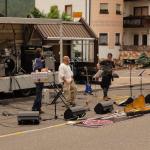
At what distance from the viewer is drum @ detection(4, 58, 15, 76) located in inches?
919

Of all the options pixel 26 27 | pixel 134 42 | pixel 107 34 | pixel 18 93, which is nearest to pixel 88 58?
pixel 26 27

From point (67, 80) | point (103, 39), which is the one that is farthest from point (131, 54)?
point (67, 80)

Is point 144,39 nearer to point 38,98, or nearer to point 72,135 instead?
point 38,98

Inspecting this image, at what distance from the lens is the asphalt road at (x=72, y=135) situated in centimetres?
1191

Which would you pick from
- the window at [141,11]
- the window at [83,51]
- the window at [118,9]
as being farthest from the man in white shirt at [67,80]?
the window at [141,11]

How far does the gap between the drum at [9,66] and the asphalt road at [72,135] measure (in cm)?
607

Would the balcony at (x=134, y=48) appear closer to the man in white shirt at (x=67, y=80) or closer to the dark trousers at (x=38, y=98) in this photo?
the man in white shirt at (x=67, y=80)

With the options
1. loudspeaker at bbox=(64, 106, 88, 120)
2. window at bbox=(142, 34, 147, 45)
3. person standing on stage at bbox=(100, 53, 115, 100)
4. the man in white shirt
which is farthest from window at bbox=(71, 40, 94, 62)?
window at bbox=(142, 34, 147, 45)

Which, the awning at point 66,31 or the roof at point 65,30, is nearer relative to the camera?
the roof at point 65,30

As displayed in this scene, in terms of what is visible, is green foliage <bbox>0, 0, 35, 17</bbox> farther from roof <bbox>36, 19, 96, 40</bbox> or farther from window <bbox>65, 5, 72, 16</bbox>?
roof <bbox>36, 19, 96, 40</bbox>

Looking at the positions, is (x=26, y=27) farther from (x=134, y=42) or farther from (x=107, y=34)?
(x=134, y=42)

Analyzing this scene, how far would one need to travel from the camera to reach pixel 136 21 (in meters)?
61.5

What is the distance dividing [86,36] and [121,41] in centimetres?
3032

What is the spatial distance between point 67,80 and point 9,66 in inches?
193
